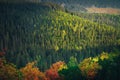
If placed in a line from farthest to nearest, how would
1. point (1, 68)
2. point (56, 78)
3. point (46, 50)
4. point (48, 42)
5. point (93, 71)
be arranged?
point (48, 42), point (46, 50), point (56, 78), point (93, 71), point (1, 68)

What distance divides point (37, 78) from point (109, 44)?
94571mm

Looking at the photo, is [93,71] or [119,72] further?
[93,71]

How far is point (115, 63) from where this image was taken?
100m

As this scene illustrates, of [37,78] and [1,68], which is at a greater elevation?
[1,68]

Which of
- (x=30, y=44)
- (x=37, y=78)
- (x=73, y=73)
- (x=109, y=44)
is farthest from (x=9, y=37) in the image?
(x=73, y=73)

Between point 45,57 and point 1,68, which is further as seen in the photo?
point 45,57

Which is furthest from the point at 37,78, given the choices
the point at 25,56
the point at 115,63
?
the point at 25,56

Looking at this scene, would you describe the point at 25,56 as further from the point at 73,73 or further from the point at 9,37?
the point at 73,73

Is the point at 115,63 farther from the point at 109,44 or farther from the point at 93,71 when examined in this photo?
the point at 109,44

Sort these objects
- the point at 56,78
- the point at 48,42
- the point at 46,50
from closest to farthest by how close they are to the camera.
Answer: the point at 56,78
the point at 46,50
the point at 48,42

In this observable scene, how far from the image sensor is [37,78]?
368 ft

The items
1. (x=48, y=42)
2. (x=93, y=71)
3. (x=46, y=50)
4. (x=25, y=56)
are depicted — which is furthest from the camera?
(x=48, y=42)

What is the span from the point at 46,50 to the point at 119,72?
92.1 meters

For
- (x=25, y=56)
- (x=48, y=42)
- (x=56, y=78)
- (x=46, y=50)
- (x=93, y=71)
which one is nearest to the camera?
(x=93, y=71)
